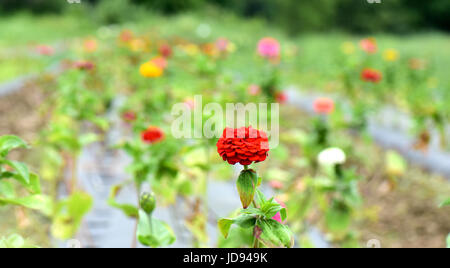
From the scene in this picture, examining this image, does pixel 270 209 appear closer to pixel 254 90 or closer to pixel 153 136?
pixel 153 136

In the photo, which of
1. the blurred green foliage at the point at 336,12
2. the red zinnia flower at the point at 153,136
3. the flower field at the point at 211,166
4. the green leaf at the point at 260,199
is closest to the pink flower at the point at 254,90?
the flower field at the point at 211,166

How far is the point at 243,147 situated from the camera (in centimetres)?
53

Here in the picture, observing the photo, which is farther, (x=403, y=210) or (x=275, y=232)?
(x=403, y=210)

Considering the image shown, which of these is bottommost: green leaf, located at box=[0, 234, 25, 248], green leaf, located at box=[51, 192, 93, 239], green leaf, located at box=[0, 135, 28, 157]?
green leaf, located at box=[0, 234, 25, 248]

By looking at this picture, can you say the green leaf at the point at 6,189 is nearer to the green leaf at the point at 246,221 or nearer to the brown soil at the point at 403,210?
the green leaf at the point at 246,221

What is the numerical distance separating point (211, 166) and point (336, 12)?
1460 cm

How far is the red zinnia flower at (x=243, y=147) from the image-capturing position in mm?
530

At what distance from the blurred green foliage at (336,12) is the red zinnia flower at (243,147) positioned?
9936mm

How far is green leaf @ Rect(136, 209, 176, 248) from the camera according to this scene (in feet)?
2.36

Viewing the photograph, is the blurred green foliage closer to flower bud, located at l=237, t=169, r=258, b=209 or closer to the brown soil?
the brown soil

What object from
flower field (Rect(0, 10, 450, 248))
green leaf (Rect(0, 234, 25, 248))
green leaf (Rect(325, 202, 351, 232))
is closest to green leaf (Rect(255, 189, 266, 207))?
flower field (Rect(0, 10, 450, 248))

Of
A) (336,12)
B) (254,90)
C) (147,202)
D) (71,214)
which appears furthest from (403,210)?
(336,12)

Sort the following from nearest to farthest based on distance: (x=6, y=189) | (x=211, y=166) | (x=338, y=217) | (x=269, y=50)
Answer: (x=6, y=189), (x=211, y=166), (x=338, y=217), (x=269, y=50)

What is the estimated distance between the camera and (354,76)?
2.91 meters
